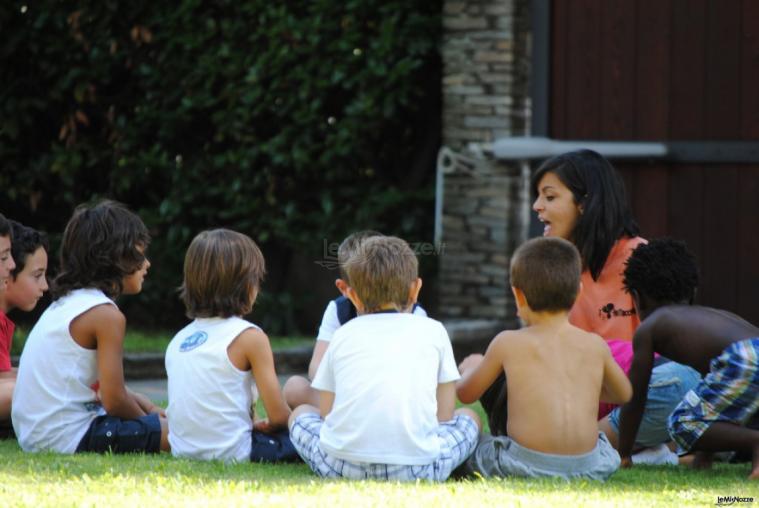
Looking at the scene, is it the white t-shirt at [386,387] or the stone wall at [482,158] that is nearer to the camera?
the white t-shirt at [386,387]

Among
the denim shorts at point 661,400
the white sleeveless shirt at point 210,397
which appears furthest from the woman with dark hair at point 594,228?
the white sleeveless shirt at point 210,397

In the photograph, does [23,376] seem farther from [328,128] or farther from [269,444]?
[328,128]

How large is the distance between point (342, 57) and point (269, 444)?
189 inches

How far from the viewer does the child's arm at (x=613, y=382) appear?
4590 millimetres

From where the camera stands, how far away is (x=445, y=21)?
29.3 feet

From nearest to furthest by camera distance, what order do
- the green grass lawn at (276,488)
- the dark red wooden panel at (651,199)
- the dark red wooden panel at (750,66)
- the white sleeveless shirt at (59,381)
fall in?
the green grass lawn at (276,488), the white sleeveless shirt at (59,381), the dark red wooden panel at (750,66), the dark red wooden panel at (651,199)

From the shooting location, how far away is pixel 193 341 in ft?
16.1

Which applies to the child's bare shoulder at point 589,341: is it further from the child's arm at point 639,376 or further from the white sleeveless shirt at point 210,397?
the white sleeveless shirt at point 210,397

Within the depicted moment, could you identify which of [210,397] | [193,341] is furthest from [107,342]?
[210,397]

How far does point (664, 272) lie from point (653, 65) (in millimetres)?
3827

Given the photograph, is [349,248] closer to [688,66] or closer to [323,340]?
[323,340]

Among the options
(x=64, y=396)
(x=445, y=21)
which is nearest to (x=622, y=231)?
(x=64, y=396)

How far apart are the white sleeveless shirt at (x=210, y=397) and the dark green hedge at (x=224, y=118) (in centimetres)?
438

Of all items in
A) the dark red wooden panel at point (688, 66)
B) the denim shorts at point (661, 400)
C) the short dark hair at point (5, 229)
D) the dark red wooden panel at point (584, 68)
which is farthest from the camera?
the dark red wooden panel at point (584, 68)
